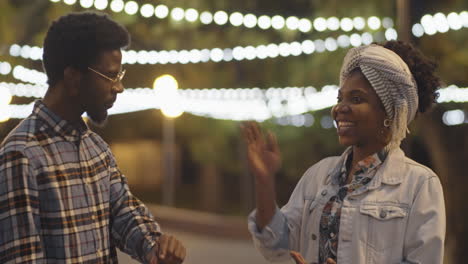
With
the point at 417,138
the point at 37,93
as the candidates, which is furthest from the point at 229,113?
the point at 417,138

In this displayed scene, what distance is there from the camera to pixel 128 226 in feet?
11.7

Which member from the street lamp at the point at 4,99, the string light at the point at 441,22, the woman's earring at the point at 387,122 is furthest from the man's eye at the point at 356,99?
the street lamp at the point at 4,99

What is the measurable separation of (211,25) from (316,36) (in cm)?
256

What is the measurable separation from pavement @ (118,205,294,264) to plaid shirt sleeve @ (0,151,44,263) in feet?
27.1

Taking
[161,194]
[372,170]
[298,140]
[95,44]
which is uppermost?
[95,44]

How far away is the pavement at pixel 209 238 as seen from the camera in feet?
42.7

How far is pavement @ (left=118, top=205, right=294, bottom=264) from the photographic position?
1301 centimetres

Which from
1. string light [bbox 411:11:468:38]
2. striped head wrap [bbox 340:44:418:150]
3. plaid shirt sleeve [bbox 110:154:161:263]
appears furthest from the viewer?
string light [bbox 411:11:468:38]

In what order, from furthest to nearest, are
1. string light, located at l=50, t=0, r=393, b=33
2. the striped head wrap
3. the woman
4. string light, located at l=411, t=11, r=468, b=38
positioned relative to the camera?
1. string light, located at l=50, t=0, r=393, b=33
2. string light, located at l=411, t=11, r=468, b=38
3. the striped head wrap
4. the woman

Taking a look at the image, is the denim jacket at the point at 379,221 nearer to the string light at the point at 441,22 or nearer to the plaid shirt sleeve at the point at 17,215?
the plaid shirt sleeve at the point at 17,215

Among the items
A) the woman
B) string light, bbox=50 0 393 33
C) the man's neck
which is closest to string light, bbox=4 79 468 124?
string light, bbox=50 0 393 33

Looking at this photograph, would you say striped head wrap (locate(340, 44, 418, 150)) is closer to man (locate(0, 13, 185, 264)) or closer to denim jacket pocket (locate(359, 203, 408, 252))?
denim jacket pocket (locate(359, 203, 408, 252))

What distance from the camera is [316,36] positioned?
34.2 ft

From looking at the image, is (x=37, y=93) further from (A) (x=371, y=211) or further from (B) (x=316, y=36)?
(A) (x=371, y=211)
